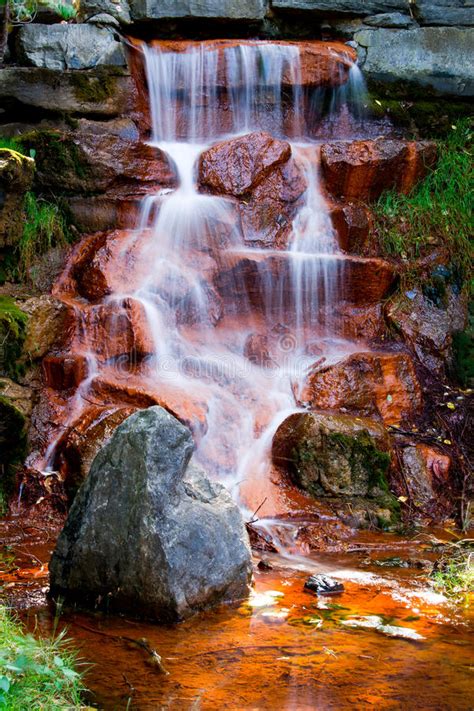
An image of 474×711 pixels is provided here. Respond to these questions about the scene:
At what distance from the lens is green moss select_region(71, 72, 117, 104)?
29.7ft

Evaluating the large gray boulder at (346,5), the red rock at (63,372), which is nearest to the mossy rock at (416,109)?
the large gray boulder at (346,5)

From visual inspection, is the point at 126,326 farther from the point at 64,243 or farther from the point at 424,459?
the point at 424,459

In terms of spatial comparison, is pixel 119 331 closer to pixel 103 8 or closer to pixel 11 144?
pixel 11 144

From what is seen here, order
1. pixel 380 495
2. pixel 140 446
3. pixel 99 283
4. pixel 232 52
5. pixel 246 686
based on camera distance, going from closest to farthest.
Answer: pixel 246 686 → pixel 140 446 → pixel 380 495 → pixel 99 283 → pixel 232 52

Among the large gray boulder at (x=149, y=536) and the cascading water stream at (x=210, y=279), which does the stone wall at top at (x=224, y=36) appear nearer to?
the cascading water stream at (x=210, y=279)

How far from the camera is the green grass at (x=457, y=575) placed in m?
4.38

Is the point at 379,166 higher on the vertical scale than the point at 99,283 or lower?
higher

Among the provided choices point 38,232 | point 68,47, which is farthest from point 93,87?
point 38,232

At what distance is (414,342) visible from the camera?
317 inches

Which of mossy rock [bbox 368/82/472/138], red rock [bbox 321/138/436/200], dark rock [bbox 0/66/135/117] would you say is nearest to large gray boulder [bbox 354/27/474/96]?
mossy rock [bbox 368/82/472/138]

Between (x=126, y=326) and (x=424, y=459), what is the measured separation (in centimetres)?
279

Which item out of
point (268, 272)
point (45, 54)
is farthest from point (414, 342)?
point (45, 54)

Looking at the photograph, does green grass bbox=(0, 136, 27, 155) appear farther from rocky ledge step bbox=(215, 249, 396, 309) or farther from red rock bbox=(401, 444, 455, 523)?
red rock bbox=(401, 444, 455, 523)

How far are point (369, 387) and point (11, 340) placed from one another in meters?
3.12
